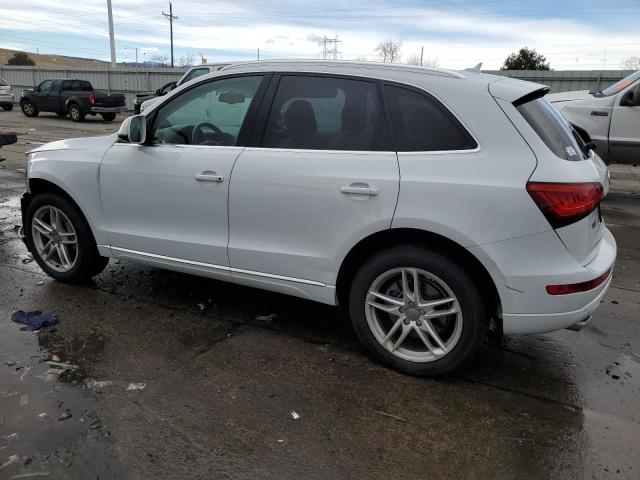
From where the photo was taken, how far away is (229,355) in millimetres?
3590

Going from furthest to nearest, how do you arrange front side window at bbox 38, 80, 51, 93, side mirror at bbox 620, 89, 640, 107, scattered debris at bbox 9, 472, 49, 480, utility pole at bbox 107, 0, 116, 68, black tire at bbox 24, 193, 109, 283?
utility pole at bbox 107, 0, 116, 68 → front side window at bbox 38, 80, 51, 93 → side mirror at bbox 620, 89, 640, 107 → black tire at bbox 24, 193, 109, 283 → scattered debris at bbox 9, 472, 49, 480

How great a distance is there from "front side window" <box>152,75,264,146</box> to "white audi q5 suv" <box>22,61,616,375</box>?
12 mm

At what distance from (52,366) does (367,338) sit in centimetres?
197

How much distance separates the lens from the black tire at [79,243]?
4441 millimetres

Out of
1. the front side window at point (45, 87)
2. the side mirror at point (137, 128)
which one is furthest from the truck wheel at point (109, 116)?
the side mirror at point (137, 128)

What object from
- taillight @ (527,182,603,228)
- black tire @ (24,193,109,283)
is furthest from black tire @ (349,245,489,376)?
black tire @ (24,193,109,283)

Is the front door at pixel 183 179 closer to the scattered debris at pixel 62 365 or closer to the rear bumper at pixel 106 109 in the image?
the scattered debris at pixel 62 365

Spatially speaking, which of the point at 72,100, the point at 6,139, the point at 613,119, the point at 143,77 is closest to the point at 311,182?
the point at 6,139

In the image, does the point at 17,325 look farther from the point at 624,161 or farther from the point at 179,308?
the point at 624,161

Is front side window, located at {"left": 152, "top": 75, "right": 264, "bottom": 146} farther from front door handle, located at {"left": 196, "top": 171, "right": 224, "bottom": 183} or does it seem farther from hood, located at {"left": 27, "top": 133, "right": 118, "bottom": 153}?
hood, located at {"left": 27, "top": 133, "right": 118, "bottom": 153}

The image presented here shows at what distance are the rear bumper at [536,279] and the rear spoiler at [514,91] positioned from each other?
31.8 inches

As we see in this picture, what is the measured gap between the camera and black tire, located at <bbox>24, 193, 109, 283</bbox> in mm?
4441

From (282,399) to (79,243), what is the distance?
7.86 feet

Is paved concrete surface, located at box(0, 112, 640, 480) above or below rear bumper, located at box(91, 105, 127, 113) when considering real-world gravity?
below
